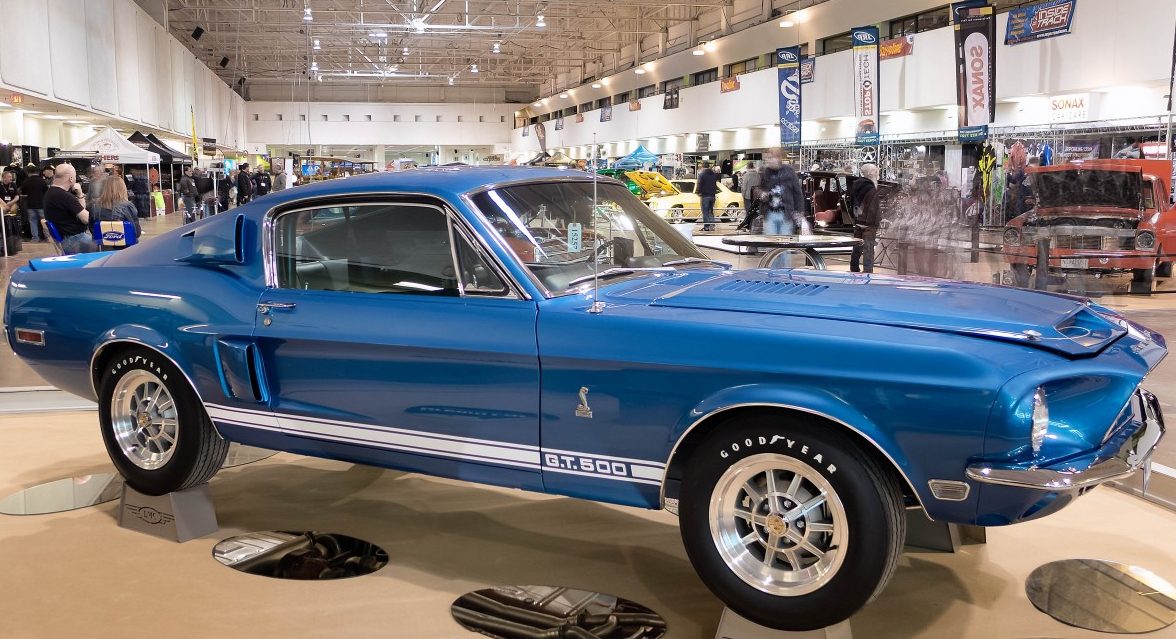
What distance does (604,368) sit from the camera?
3129 mm

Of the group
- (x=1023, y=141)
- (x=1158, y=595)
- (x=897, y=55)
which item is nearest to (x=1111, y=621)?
(x=1158, y=595)

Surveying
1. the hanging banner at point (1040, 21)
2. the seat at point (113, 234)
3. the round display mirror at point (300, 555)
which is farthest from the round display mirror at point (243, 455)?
the hanging banner at point (1040, 21)

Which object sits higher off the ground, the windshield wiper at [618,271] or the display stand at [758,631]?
the windshield wiper at [618,271]

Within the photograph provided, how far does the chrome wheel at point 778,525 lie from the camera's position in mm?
2875

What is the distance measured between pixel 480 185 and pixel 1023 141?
733cm

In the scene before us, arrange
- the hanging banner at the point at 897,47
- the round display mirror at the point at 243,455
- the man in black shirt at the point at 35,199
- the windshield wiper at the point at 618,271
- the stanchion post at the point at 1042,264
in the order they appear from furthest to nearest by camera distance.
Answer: the hanging banner at the point at 897,47 < the man in black shirt at the point at 35,199 < the stanchion post at the point at 1042,264 < the round display mirror at the point at 243,455 < the windshield wiper at the point at 618,271

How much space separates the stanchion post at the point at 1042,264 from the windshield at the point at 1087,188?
513 millimetres

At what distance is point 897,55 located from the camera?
19.9m

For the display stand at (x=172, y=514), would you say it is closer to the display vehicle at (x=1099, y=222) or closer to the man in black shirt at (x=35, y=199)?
the display vehicle at (x=1099, y=222)

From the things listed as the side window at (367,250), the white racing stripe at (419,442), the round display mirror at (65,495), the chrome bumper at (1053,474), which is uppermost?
the side window at (367,250)

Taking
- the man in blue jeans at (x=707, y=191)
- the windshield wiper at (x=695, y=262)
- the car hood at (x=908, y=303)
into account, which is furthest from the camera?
the man in blue jeans at (x=707, y=191)

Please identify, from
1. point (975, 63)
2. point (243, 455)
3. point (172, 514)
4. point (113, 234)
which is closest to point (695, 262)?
point (172, 514)

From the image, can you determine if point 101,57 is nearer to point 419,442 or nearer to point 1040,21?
point 1040,21

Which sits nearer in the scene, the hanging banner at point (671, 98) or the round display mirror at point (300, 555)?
the round display mirror at point (300, 555)
